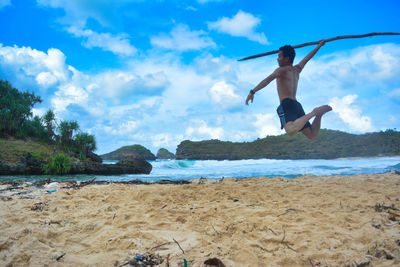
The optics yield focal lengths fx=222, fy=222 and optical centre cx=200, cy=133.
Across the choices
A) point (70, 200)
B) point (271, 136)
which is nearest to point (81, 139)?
point (70, 200)

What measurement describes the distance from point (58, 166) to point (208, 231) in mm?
15391

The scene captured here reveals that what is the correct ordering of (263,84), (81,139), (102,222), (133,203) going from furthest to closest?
(81,139) → (263,84) → (133,203) → (102,222)

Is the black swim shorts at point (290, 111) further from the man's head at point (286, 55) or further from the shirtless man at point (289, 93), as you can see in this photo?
the man's head at point (286, 55)

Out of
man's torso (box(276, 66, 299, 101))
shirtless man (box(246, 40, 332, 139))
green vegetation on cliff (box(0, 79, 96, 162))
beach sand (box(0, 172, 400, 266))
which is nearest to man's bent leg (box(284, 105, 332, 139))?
shirtless man (box(246, 40, 332, 139))

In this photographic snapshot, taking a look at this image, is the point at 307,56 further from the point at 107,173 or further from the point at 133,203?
the point at 107,173

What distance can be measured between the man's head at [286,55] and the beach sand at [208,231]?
8.63ft

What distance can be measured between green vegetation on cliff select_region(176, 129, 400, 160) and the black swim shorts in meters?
27.3

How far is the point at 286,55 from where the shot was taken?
4234mm

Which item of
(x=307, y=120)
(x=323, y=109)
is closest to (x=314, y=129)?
(x=323, y=109)

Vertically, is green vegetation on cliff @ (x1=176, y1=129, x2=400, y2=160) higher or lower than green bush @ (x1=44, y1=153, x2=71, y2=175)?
higher

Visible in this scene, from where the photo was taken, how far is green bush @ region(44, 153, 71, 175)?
14.5 metres

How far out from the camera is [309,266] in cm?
188

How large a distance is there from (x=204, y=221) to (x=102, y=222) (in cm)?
138

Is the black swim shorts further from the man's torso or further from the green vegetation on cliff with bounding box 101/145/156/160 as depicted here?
the green vegetation on cliff with bounding box 101/145/156/160
